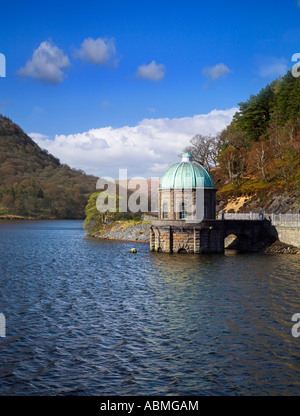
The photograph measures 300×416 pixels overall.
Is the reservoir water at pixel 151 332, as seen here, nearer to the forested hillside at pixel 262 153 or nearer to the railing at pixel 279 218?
the railing at pixel 279 218

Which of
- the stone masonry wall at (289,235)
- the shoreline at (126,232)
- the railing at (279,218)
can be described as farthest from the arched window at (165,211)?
the shoreline at (126,232)

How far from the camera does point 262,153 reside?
8812cm

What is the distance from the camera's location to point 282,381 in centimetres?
1753

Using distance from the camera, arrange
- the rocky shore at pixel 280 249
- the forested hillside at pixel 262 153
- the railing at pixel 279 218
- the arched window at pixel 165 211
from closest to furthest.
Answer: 1. the rocky shore at pixel 280 249
2. the railing at pixel 279 218
3. the arched window at pixel 165 211
4. the forested hillside at pixel 262 153

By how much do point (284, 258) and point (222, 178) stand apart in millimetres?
54260

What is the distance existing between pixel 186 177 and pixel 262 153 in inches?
1312

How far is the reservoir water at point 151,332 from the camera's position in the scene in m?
17.6

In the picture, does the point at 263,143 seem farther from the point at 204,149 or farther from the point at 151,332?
the point at 151,332

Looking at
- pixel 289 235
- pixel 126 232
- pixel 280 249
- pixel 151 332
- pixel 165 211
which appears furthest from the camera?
pixel 126 232

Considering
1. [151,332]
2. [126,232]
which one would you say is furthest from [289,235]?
[151,332]

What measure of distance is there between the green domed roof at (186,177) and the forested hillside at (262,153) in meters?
15.2

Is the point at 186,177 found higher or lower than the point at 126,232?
higher

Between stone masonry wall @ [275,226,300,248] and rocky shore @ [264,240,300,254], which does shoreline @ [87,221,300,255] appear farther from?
stone masonry wall @ [275,226,300,248]
